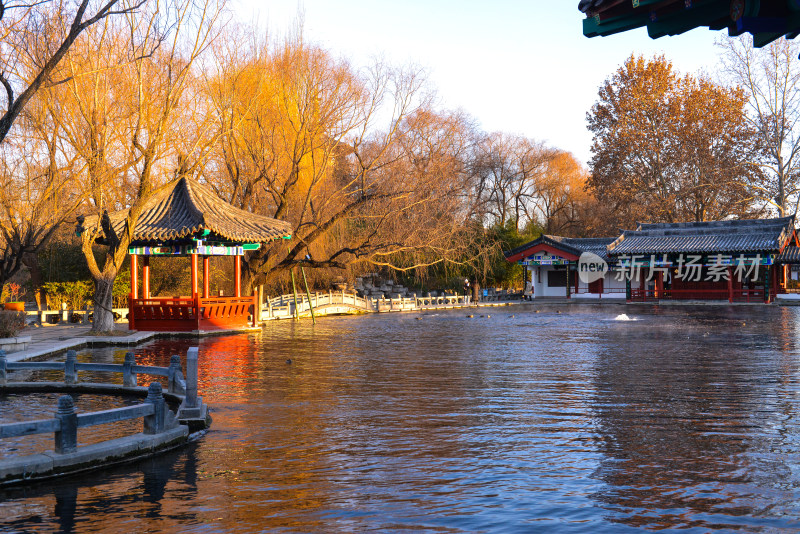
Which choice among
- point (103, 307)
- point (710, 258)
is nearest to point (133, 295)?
point (103, 307)

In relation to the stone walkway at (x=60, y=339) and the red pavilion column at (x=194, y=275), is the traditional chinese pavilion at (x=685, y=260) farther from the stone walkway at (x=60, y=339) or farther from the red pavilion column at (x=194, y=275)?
the stone walkway at (x=60, y=339)

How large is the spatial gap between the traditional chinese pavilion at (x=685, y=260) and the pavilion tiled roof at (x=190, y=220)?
101ft

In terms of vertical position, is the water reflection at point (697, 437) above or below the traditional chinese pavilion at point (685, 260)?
below

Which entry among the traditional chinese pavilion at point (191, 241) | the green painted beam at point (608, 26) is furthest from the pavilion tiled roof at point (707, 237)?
the green painted beam at point (608, 26)

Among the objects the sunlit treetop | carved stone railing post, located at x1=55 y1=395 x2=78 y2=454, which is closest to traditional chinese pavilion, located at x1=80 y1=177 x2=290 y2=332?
carved stone railing post, located at x1=55 y1=395 x2=78 y2=454

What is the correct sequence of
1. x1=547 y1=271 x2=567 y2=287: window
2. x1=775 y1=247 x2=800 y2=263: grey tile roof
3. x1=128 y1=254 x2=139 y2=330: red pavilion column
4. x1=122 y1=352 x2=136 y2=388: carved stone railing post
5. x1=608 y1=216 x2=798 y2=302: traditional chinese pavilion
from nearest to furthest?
1. x1=122 y1=352 x2=136 y2=388: carved stone railing post
2. x1=128 y1=254 x2=139 y2=330: red pavilion column
3. x1=608 y1=216 x2=798 y2=302: traditional chinese pavilion
4. x1=775 y1=247 x2=800 y2=263: grey tile roof
5. x1=547 y1=271 x2=567 y2=287: window

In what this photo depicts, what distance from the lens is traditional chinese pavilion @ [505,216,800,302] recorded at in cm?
4684

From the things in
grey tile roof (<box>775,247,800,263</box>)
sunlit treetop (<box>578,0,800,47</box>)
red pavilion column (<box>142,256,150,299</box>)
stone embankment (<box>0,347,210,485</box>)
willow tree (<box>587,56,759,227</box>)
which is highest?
willow tree (<box>587,56,759,227</box>)

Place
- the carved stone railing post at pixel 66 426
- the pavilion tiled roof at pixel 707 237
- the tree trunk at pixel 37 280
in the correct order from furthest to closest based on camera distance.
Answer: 1. the pavilion tiled roof at pixel 707 237
2. the tree trunk at pixel 37 280
3. the carved stone railing post at pixel 66 426

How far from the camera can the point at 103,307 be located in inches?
879

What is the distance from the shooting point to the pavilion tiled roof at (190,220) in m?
24.2

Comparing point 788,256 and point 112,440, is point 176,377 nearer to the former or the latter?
point 112,440

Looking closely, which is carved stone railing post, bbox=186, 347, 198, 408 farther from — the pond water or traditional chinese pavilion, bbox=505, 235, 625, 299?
traditional chinese pavilion, bbox=505, 235, 625, 299

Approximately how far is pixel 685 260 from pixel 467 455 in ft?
146
